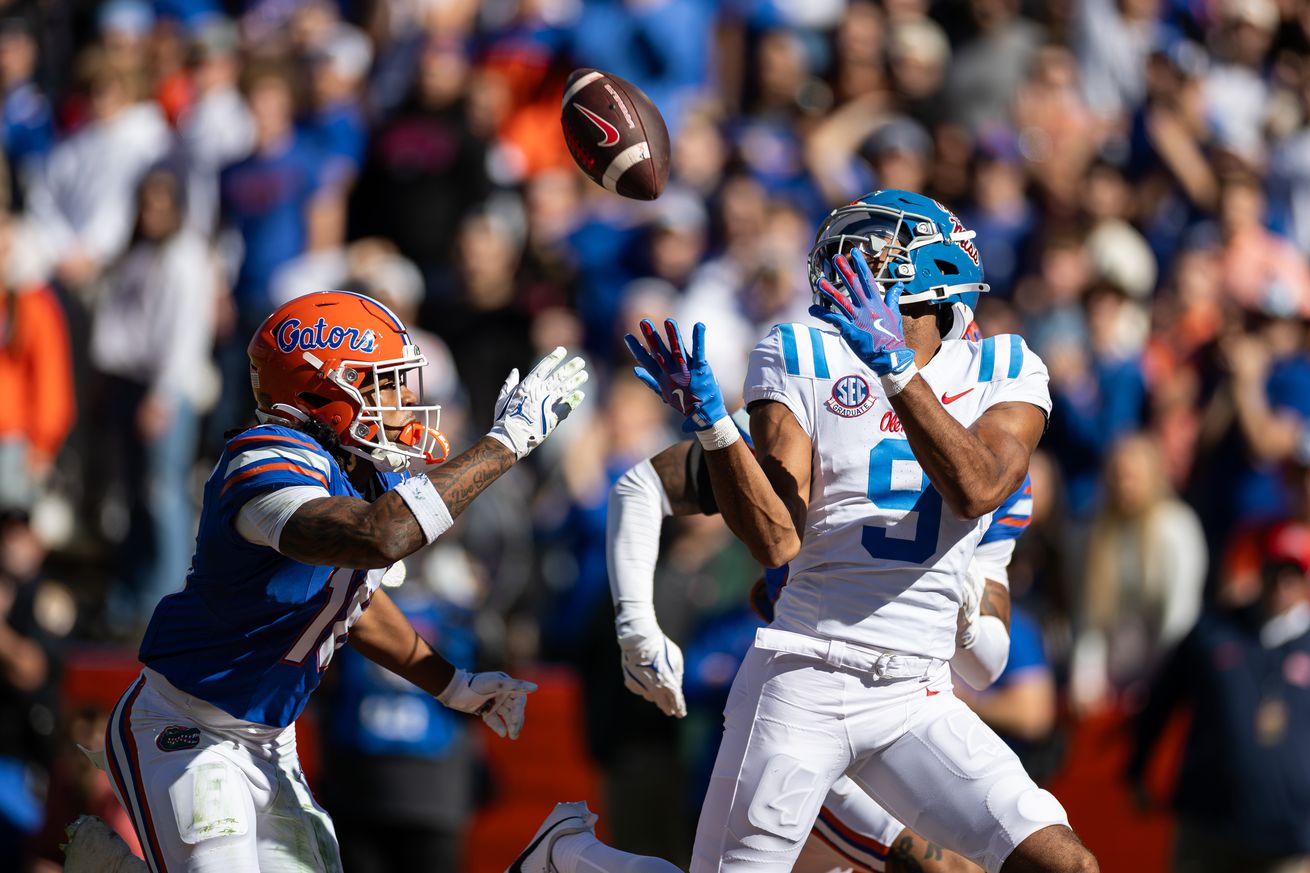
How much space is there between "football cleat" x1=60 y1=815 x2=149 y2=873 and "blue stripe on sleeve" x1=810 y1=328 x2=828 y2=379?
216 centimetres

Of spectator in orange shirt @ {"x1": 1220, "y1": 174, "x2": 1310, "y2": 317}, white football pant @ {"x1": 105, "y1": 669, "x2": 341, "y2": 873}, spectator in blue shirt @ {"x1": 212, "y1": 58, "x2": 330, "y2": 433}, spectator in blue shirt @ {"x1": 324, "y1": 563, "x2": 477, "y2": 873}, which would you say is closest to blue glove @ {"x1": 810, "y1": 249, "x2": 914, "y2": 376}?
white football pant @ {"x1": 105, "y1": 669, "x2": 341, "y2": 873}

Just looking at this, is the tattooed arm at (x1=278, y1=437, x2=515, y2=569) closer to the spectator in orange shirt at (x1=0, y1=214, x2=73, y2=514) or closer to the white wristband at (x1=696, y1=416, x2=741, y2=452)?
the white wristband at (x1=696, y1=416, x2=741, y2=452)

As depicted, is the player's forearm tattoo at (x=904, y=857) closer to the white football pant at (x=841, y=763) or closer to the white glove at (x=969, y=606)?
the white football pant at (x=841, y=763)

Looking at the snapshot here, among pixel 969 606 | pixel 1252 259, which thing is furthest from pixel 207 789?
pixel 1252 259

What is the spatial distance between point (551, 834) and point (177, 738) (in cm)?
109

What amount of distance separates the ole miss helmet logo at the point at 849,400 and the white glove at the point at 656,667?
80 cm

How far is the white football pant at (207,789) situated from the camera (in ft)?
16.4

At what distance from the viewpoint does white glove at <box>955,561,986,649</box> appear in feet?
17.9

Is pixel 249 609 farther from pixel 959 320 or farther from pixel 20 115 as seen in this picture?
pixel 20 115

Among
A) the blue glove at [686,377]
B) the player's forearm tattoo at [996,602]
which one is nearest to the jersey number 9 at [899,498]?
the blue glove at [686,377]

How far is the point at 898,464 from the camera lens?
16.9 feet

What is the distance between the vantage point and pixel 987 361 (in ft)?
17.4

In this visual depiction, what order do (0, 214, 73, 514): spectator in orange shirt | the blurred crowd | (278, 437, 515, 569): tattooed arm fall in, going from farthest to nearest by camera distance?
(0, 214, 73, 514): spectator in orange shirt → the blurred crowd → (278, 437, 515, 569): tattooed arm

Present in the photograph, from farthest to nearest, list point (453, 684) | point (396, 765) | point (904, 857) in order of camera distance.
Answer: point (396, 765)
point (453, 684)
point (904, 857)
